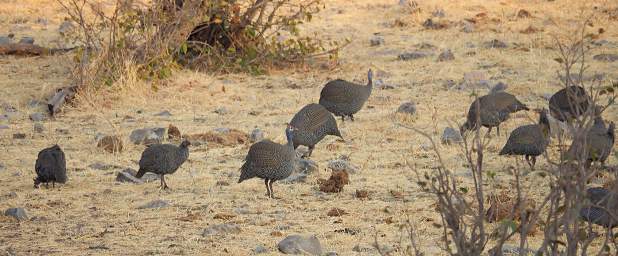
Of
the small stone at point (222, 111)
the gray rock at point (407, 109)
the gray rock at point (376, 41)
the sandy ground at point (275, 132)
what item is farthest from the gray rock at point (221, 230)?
the gray rock at point (376, 41)

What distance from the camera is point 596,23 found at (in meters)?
16.0

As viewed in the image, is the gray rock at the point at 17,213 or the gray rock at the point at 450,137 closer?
the gray rock at the point at 17,213

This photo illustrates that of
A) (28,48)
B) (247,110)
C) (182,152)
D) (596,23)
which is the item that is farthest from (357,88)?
(596,23)

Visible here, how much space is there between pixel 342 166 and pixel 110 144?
2.14 metres

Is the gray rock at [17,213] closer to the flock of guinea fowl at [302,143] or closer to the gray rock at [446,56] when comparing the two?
the flock of guinea fowl at [302,143]

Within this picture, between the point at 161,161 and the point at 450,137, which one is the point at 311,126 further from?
the point at 161,161

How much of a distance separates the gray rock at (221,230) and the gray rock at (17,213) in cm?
136

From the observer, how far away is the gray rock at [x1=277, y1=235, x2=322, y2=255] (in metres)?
6.59

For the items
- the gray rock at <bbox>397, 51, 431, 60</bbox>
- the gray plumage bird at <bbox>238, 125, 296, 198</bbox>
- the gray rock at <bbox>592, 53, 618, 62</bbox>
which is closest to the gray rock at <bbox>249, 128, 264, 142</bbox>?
the gray plumage bird at <bbox>238, 125, 296, 198</bbox>

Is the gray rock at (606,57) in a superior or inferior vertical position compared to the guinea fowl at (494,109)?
inferior

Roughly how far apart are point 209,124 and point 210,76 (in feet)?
6.94

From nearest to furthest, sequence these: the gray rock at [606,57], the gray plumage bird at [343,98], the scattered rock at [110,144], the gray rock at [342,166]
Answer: the gray rock at [342,166], the scattered rock at [110,144], the gray plumage bird at [343,98], the gray rock at [606,57]

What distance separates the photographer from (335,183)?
324 inches

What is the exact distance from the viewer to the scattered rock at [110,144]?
9.68m
